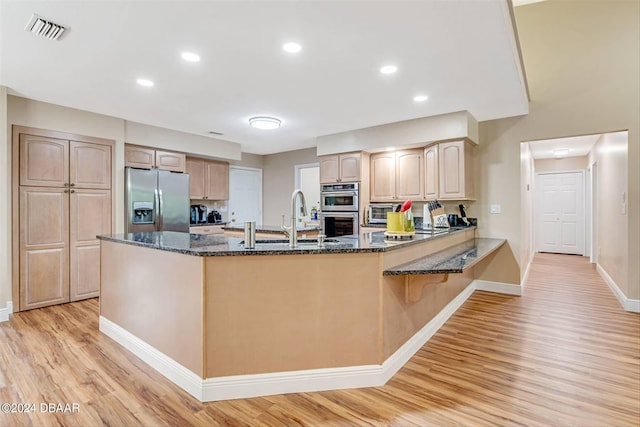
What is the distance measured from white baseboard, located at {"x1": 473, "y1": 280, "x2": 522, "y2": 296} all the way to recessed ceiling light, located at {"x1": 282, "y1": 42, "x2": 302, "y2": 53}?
3.92m

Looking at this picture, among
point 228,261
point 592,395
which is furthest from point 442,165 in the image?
point 228,261

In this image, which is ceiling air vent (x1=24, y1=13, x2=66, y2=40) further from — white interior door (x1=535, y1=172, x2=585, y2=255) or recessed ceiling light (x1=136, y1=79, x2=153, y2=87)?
white interior door (x1=535, y1=172, x2=585, y2=255)

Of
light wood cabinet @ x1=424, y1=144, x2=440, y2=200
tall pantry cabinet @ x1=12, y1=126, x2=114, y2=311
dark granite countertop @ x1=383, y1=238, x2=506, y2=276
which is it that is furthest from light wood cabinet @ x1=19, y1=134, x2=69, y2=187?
light wood cabinet @ x1=424, y1=144, x2=440, y2=200

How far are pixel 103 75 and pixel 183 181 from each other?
219 centimetres

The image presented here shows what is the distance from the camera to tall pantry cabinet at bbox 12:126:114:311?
363 centimetres

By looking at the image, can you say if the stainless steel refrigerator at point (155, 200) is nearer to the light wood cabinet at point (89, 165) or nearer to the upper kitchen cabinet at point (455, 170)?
the light wood cabinet at point (89, 165)

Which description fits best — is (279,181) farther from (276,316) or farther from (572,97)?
(276,316)

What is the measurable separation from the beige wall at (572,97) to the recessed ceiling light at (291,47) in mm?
3252

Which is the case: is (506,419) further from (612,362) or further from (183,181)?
(183,181)

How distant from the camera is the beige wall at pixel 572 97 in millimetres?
3707

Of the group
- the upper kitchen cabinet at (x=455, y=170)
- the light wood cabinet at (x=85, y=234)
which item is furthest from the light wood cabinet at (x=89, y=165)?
the upper kitchen cabinet at (x=455, y=170)

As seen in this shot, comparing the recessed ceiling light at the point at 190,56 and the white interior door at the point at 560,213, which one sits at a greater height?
the recessed ceiling light at the point at 190,56

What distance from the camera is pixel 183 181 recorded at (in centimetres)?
504

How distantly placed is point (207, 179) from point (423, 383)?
5051 millimetres
